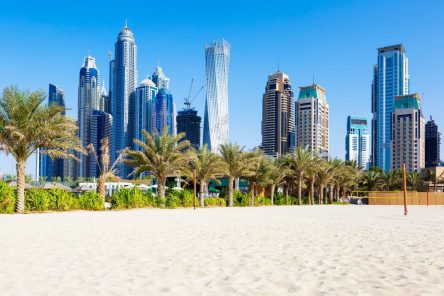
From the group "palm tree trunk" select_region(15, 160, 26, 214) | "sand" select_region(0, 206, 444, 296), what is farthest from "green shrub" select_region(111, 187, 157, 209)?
"sand" select_region(0, 206, 444, 296)

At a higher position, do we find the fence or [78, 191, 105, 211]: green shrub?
[78, 191, 105, 211]: green shrub

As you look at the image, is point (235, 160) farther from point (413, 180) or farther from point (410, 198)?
point (413, 180)

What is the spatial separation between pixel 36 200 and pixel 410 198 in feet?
150

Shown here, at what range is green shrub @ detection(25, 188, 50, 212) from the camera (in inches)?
953

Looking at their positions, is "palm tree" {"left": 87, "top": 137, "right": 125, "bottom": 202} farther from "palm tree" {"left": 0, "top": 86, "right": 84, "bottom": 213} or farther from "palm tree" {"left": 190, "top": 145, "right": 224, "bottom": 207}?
"palm tree" {"left": 0, "top": 86, "right": 84, "bottom": 213}

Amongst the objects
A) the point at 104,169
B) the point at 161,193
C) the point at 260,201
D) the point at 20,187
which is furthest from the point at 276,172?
the point at 20,187

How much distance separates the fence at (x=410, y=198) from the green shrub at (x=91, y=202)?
125ft

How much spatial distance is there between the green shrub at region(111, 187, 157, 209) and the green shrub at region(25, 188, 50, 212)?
5345 mm

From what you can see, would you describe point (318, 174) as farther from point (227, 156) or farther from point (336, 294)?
point (336, 294)

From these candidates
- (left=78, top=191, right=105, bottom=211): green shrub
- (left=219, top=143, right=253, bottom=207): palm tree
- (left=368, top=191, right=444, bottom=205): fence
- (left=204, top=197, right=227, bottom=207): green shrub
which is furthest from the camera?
(left=368, top=191, right=444, bottom=205): fence

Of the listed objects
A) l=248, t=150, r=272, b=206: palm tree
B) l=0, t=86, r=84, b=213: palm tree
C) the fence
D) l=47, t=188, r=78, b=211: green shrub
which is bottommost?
the fence

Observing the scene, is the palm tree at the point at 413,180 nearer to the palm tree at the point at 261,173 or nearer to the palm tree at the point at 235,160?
the palm tree at the point at 261,173

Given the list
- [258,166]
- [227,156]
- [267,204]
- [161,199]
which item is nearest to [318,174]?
[267,204]

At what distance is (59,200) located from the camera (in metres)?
25.5
